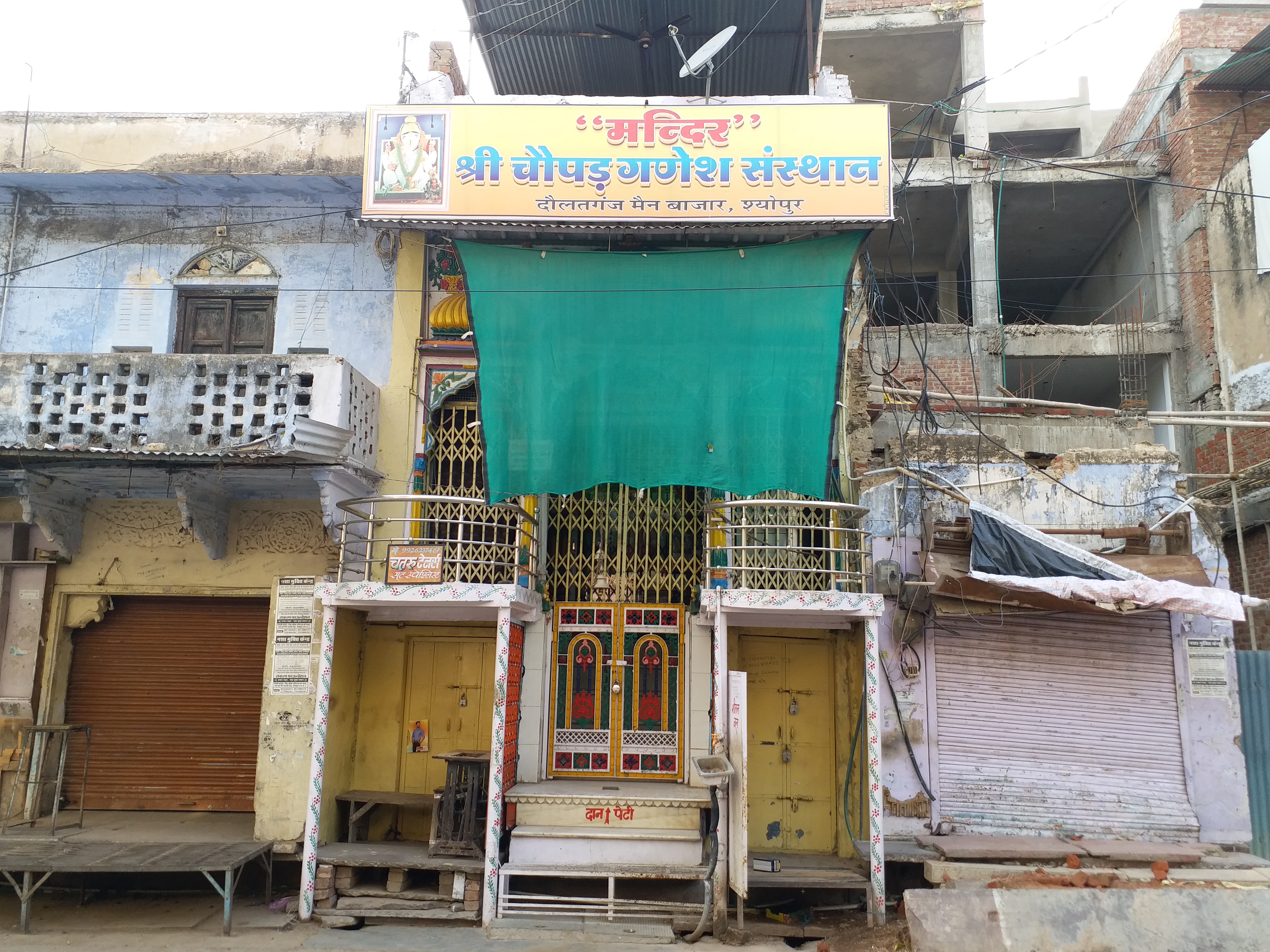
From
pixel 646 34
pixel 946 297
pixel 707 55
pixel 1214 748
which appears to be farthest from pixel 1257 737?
pixel 946 297

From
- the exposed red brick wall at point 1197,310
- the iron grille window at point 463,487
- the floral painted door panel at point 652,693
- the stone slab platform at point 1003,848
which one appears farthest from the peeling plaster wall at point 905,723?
the exposed red brick wall at point 1197,310

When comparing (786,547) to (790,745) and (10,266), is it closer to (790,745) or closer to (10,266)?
(790,745)

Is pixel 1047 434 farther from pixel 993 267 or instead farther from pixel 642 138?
pixel 993 267

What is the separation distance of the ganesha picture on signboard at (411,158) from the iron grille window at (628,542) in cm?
406

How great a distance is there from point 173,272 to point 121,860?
7.24 meters

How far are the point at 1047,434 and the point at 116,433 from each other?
1153 centimetres

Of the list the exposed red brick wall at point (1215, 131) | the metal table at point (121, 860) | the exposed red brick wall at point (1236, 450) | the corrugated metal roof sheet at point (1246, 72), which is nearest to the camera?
the metal table at point (121, 860)

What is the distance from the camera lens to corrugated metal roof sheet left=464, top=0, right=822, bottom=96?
11.4 m

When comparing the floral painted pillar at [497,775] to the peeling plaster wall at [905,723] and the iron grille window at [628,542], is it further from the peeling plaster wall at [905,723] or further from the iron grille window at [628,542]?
the peeling plaster wall at [905,723]

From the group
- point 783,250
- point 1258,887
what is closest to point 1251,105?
point 783,250

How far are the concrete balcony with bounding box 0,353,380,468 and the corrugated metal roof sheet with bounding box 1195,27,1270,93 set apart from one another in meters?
15.5

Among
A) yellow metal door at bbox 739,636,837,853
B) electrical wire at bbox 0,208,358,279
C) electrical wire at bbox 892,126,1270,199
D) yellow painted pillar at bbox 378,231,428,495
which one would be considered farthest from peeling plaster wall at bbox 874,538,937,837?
electrical wire at bbox 0,208,358,279

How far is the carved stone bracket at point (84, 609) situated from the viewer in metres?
11.0

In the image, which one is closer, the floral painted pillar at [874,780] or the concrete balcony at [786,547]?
the floral painted pillar at [874,780]
